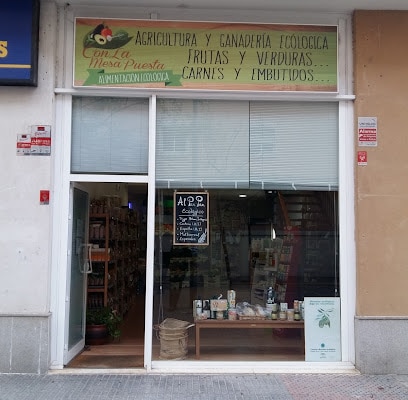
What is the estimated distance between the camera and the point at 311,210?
247 inches

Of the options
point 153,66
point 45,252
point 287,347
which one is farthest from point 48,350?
point 153,66

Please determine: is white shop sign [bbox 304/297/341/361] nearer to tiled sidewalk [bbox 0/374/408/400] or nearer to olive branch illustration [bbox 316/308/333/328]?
olive branch illustration [bbox 316/308/333/328]

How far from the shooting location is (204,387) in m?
5.21

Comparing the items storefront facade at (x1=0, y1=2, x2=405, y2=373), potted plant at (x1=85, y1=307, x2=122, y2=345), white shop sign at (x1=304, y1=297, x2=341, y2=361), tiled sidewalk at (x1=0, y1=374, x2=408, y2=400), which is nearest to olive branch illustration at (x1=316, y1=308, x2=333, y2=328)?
white shop sign at (x1=304, y1=297, x2=341, y2=361)

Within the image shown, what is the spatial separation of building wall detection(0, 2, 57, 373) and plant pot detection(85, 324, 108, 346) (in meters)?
1.58

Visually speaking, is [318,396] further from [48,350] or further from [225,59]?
[225,59]

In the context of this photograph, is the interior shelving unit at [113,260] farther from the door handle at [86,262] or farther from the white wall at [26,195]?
the white wall at [26,195]

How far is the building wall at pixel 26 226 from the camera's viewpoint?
5527 millimetres

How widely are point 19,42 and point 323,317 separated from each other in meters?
4.82

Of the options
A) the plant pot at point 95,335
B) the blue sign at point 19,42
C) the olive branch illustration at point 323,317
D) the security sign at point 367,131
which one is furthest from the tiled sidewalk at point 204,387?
the blue sign at point 19,42

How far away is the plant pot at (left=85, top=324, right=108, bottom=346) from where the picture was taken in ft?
23.3

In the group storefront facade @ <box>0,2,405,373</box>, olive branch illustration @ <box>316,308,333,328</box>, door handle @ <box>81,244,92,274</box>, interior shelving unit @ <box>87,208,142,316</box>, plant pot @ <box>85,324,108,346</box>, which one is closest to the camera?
storefront facade @ <box>0,2,405,373</box>

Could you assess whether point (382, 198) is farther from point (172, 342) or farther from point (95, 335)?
point (95, 335)

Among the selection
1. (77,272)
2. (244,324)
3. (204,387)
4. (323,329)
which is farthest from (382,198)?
(77,272)
